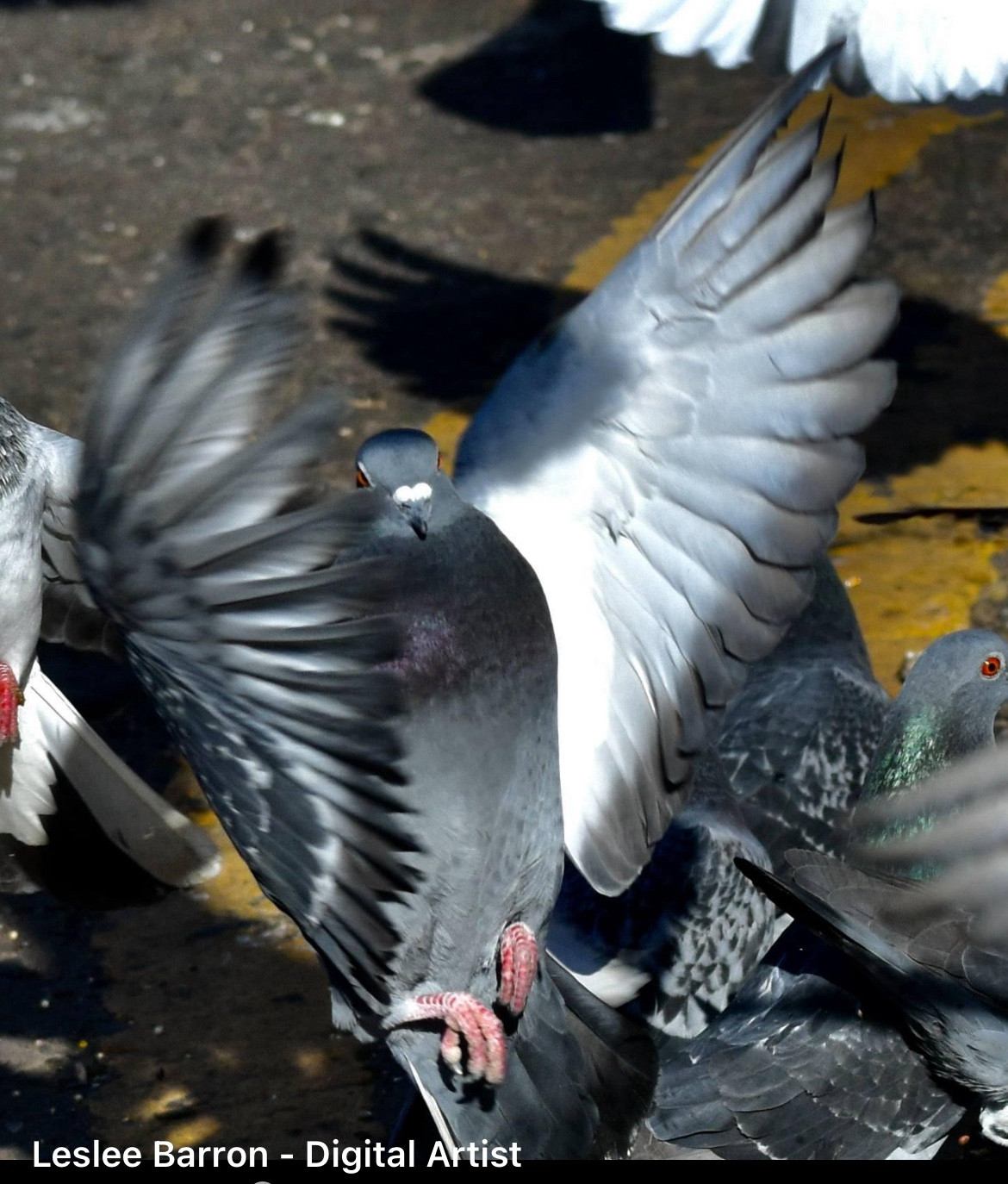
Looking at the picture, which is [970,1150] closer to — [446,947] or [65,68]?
[446,947]

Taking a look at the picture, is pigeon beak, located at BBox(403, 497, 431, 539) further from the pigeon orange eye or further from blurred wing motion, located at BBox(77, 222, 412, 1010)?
the pigeon orange eye

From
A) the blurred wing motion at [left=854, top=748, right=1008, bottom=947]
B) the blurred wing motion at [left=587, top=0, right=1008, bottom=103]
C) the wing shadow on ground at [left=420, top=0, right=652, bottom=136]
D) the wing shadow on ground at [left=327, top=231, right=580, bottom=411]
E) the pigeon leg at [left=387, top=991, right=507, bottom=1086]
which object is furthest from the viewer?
the wing shadow on ground at [left=420, top=0, right=652, bottom=136]

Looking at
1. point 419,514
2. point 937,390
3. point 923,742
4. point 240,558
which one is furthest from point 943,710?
point 937,390

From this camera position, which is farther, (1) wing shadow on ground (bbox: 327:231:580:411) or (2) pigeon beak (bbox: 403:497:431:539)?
(1) wing shadow on ground (bbox: 327:231:580:411)

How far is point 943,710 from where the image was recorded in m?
3.00

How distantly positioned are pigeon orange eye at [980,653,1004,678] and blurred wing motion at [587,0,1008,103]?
62.3 inches

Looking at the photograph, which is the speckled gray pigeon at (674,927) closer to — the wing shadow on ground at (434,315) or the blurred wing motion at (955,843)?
the blurred wing motion at (955,843)

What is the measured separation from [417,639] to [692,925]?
945 millimetres

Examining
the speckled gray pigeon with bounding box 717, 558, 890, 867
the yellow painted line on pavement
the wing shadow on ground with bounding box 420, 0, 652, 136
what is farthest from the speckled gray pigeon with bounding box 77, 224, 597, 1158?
the wing shadow on ground with bounding box 420, 0, 652, 136

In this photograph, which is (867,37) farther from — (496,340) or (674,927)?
(674,927)

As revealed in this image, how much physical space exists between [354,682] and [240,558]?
0.21m

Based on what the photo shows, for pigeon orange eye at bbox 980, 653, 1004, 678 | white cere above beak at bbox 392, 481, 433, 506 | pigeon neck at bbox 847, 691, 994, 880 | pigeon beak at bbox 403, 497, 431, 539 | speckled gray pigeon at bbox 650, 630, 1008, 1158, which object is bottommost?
speckled gray pigeon at bbox 650, 630, 1008, 1158

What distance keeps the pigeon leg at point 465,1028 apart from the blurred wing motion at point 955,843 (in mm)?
682

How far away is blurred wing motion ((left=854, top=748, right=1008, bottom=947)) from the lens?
214 centimetres
